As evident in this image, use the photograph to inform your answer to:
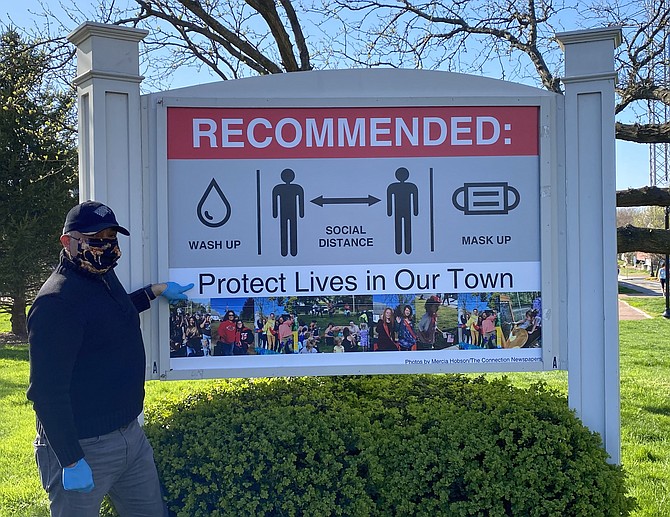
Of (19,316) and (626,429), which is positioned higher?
(19,316)

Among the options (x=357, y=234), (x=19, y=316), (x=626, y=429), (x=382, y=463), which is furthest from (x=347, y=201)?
(x=19, y=316)

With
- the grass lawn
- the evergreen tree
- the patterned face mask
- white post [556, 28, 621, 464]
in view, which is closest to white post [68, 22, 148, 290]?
the patterned face mask

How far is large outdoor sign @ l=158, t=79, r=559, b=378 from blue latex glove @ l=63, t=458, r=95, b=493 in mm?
1098

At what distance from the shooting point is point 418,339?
392cm

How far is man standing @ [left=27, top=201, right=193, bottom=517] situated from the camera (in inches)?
106

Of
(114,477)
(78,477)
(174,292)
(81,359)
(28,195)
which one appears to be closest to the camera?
(78,477)

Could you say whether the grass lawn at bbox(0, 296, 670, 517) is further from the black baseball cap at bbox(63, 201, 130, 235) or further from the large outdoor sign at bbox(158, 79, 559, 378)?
the black baseball cap at bbox(63, 201, 130, 235)

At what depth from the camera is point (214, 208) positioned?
152 inches

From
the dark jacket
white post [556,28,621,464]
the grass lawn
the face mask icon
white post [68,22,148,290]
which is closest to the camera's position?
the dark jacket

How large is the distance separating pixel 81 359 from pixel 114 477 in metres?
0.62

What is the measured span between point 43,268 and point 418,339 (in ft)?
43.8

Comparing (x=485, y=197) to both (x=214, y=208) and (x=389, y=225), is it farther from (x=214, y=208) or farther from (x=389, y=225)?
(x=214, y=208)

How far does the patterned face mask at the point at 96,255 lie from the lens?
295 cm

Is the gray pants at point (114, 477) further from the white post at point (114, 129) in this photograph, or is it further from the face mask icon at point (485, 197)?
the face mask icon at point (485, 197)
